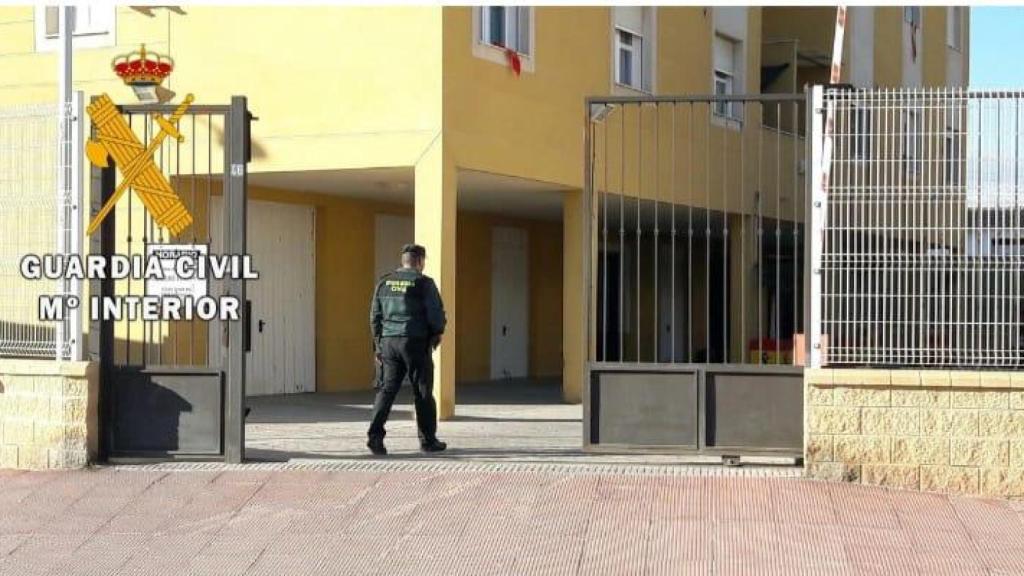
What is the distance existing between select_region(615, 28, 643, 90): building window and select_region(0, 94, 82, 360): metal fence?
31.5 ft

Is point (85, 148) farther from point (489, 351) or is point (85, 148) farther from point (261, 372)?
point (489, 351)

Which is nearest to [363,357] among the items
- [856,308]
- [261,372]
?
[261,372]

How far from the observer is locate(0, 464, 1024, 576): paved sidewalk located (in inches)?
358

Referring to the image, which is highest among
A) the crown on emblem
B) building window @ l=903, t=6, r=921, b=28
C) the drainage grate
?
building window @ l=903, t=6, r=921, b=28

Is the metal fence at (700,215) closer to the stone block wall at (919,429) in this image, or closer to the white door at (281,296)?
the white door at (281,296)

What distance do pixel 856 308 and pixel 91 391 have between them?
19.5 feet

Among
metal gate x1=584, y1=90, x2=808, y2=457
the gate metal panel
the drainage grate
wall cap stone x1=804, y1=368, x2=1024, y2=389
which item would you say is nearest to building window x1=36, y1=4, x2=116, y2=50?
metal gate x1=584, y1=90, x2=808, y2=457

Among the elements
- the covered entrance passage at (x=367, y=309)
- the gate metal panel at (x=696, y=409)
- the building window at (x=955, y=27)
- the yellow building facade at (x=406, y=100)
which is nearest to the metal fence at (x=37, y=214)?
the covered entrance passage at (x=367, y=309)

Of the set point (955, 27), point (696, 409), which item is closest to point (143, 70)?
point (696, 409)

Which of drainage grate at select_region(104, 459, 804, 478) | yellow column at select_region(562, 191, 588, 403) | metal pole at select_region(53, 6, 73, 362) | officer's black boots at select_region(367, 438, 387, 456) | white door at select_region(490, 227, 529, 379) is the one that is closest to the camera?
drainage grate at select_region(104, 459, 804, 478)

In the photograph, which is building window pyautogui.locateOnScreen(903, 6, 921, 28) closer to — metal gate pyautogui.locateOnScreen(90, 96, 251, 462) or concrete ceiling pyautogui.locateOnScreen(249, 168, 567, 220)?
concrete ceiling pyautogui.locateOnScreen(249, 168, 567, 220)

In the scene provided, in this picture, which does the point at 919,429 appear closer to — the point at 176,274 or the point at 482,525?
the point at 482,525

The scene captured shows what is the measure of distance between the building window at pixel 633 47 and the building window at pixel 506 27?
86.0 inches

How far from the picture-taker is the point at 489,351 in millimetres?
24391
